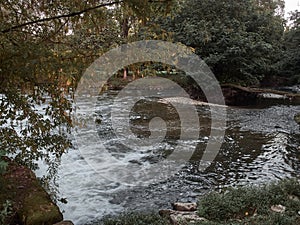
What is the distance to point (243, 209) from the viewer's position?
4.39 metres

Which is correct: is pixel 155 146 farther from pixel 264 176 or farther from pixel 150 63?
pixel 150 63

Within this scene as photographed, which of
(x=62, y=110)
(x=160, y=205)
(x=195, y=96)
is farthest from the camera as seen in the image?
(x=195, y=96)

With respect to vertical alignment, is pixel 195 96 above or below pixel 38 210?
above

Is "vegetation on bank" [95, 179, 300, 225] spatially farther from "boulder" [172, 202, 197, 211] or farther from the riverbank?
the riverbank

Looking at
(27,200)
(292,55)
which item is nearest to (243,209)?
(27,200)

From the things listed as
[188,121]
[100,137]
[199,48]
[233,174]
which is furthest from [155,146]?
[199,48]

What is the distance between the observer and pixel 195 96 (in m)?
18.1

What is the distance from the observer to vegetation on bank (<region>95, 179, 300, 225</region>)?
4.00m

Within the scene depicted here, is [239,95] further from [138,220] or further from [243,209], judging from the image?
[138,220]

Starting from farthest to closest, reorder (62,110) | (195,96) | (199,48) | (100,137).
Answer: (195,96), (199,48), (100,137), (62,110)

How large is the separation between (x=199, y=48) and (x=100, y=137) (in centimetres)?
936

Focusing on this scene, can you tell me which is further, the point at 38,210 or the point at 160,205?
the point at 160,205

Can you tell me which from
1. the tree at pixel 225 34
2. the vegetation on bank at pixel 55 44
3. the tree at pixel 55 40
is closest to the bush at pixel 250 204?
the vegetation on bank at pixel 55 44

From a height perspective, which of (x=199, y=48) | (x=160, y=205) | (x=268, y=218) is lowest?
(x=160, y=205)
